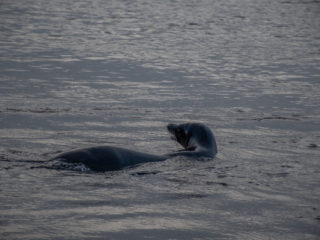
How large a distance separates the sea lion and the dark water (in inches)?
5.9

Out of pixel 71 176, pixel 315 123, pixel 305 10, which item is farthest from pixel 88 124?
pixel 305 10

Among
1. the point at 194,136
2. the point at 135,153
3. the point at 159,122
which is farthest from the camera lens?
the point at 159,122

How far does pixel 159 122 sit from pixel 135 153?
8.12ft

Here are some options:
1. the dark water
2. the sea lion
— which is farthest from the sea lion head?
the dark water

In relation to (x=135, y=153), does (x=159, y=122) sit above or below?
above

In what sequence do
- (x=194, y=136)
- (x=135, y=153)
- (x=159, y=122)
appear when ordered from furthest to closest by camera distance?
(x=159, y=122)
(x=194, y=136)
(x=135, y=153)

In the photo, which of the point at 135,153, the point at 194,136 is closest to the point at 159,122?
the point at 194,136

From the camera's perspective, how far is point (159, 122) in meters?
9.73

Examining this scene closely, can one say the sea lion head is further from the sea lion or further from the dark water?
the dark water

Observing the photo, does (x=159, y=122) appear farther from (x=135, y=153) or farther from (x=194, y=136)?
(x=135, y=153)

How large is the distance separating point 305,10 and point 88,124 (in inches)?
703

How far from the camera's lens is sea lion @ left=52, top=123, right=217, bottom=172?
22.6 ft

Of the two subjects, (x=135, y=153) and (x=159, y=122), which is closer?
(x=135, y=153)

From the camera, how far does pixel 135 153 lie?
730 centimetres
